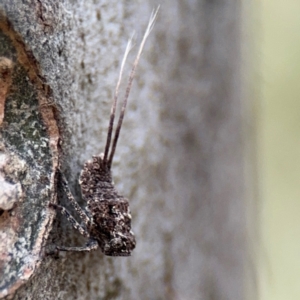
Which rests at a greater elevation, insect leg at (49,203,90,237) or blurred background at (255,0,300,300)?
blurred background at (255,0,300,300)

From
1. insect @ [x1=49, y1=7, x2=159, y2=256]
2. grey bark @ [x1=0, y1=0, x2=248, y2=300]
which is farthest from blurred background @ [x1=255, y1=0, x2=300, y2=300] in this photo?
insect @ [x1=49, y1=7, x2=159, y2=256]

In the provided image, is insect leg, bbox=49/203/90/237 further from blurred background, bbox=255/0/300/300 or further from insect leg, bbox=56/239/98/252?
blurred background, bbox=255/0/300/300

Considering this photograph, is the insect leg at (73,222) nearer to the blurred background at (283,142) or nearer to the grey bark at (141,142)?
the grey bark at (141,142)

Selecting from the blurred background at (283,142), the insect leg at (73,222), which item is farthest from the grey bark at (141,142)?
the blurred background at (283,142)

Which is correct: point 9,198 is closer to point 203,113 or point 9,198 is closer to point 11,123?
point 11,123

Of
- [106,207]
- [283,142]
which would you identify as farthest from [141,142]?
[283,142]

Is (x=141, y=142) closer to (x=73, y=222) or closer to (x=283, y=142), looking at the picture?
(x=73, y=222)
